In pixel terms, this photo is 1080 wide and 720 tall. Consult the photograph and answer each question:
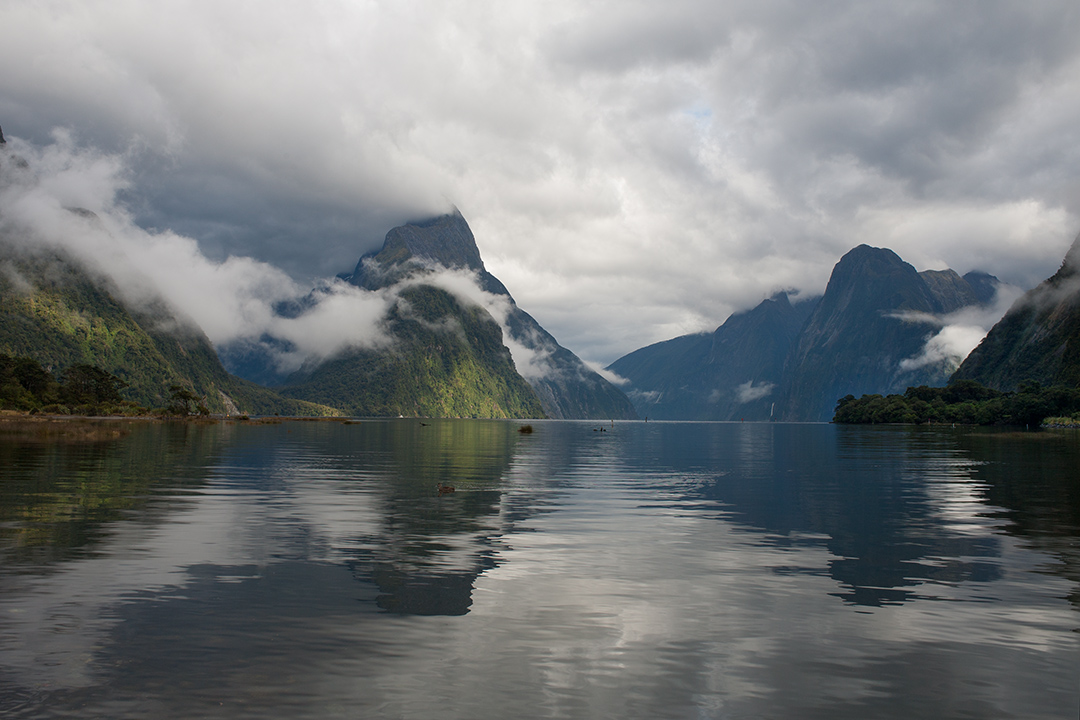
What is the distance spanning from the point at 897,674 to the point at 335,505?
27.5m

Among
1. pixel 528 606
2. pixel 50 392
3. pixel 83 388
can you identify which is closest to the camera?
pixel 528 606

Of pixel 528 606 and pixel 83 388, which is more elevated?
pixel 83 388

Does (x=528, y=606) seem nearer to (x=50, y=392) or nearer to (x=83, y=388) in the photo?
(x=50, y=392)

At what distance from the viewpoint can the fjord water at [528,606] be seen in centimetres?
1146

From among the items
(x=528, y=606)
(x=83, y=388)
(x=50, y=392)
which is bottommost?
(x=528, y=606)

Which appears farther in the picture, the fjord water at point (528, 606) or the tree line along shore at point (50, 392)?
the tree line along shore at point (50, 392)

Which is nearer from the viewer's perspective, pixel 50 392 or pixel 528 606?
pixel 528 606

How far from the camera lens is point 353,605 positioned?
16.6 m

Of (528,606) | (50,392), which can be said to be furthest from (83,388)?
(528,606)

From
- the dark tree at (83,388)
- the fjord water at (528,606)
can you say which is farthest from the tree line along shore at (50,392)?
the fjord water at (528,606)

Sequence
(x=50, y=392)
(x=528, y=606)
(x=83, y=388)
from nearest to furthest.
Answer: (x=528, y=606) → (x=50, y=392) → (x=83, y=388)

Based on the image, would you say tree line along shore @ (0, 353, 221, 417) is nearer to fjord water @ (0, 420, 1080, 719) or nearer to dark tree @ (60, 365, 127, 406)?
dark tree @ (60, 365, 127, 406)

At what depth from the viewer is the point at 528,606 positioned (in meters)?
17.0

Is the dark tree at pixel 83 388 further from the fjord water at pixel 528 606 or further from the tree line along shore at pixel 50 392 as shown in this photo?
the fjord water at pixel 528 606
